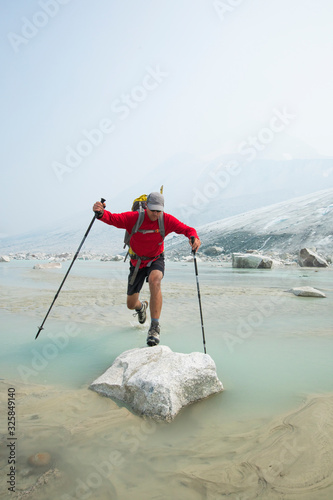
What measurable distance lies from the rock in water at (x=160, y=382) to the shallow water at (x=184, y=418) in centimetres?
11

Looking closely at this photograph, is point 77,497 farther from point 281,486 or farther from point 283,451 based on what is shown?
point 283,451

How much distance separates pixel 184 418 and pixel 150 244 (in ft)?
9.76

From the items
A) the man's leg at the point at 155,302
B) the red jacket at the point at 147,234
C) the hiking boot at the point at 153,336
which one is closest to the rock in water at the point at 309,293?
the red jacket at the point at 147,234

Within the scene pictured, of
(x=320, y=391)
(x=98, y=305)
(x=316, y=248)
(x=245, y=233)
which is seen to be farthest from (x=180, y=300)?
(x=245, y=233)

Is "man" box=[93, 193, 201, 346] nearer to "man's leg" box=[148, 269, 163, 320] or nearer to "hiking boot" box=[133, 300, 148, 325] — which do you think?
"man's leg" box=[148, 269, 163, 320]

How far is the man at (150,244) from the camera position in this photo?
491 centimetres

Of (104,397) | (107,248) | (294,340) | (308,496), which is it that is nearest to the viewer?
(308,496)

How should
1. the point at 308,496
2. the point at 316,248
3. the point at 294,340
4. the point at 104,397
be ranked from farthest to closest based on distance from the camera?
the point at 316,248
the point at 294,340
the point at 104,397
the point at 308,496

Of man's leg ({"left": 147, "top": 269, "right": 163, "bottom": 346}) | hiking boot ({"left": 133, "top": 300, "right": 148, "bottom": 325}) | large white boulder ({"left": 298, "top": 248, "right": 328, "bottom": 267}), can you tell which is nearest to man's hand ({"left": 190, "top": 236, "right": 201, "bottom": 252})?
man's leg ({"left": 147, "top": 269, "right": 163, "bottom": 346})

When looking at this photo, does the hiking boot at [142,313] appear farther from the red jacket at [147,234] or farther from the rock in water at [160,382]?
the rock in water at [160,382]

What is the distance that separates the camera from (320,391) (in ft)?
→ 10.6

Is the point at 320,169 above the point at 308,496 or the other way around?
above

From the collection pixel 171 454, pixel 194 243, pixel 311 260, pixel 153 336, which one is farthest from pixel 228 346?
pixel 311 260

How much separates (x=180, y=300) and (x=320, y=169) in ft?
424
